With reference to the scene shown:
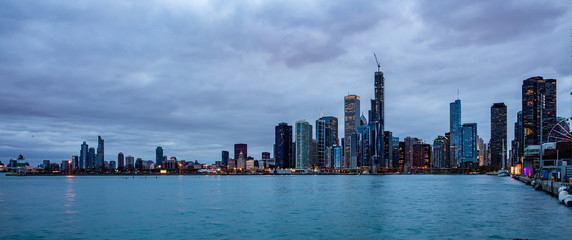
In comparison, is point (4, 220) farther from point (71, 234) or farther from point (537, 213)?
point (537, 213)

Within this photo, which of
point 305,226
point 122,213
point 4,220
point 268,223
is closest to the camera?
point 305,226

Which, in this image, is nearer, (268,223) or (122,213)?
(268,223)

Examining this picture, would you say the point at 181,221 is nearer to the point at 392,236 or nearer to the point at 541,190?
the point at 392,236

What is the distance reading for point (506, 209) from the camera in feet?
187

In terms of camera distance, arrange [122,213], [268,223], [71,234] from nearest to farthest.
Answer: [71,234] < [268,223] < [122,213]

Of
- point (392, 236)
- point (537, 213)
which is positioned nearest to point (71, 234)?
point (392, 236)

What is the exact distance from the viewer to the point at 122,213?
55812 millimetres

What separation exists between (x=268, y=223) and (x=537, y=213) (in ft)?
110

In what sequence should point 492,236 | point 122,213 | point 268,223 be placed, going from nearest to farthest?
point 492,236
point 268,223
point 122,213

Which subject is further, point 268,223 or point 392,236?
point 268,223

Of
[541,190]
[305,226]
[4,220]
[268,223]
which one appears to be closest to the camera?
[305,226]

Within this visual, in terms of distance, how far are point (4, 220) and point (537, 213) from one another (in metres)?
64.0

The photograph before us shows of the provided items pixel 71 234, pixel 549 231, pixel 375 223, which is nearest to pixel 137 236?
pixel 71 234

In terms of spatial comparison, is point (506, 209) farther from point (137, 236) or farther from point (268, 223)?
point (137, 236)
